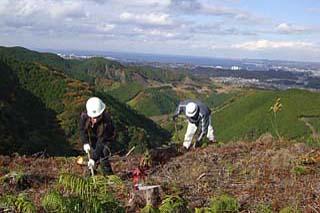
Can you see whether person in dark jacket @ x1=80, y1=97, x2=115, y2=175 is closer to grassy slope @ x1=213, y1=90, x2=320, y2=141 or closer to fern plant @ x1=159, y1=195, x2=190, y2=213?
fern plant @ x1=159, y1=195, x2=190, y2=213

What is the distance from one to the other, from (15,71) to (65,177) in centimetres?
12088

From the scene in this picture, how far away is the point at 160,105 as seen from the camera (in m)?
193

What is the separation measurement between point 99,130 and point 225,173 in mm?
2307

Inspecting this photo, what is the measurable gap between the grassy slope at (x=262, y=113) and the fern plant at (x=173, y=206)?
79.8 m

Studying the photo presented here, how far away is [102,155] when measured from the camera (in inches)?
345

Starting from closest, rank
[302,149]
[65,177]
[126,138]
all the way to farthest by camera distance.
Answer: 1. [65,177]
2. [302,149]
3. [126,138]

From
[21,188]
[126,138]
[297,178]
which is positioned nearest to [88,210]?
[21,188]

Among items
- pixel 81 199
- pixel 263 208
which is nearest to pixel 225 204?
pixel 263 208

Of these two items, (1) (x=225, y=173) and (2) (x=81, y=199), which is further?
(1) (x=225, y=173)

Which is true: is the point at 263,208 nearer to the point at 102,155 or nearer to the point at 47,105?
the point at 102,155

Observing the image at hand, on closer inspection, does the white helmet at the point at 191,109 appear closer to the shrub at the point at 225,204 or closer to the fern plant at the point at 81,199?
the shrub at the point at 225,204

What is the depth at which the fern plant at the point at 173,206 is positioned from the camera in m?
5.21

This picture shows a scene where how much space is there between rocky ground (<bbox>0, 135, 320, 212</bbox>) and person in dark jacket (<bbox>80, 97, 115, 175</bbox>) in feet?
1.72

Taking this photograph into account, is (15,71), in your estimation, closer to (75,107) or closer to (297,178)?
(75,107)
